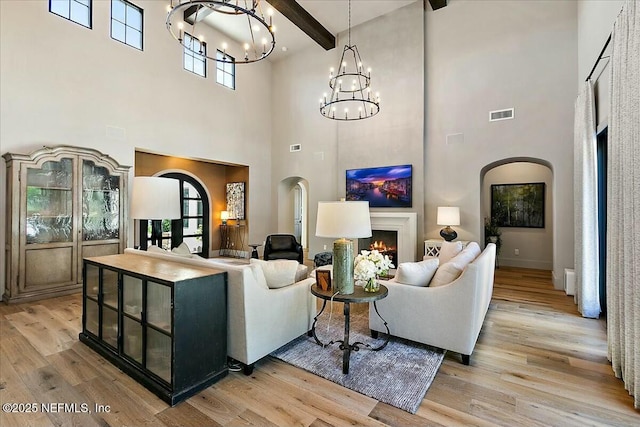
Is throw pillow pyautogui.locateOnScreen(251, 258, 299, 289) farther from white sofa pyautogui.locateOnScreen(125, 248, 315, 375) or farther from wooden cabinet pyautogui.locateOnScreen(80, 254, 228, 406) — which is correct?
wooden cabinet pyautogui.locateOnScreen(80, 254, 228, 406)

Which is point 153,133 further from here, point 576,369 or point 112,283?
point 576,369

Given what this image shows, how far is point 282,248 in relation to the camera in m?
6.59

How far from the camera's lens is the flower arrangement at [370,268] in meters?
2.59

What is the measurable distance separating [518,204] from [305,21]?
6236 millimetres

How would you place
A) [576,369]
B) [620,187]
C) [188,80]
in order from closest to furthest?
[620,187]
[576,369]
[188,80]

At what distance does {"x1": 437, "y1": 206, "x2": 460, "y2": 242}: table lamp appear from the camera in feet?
18.6

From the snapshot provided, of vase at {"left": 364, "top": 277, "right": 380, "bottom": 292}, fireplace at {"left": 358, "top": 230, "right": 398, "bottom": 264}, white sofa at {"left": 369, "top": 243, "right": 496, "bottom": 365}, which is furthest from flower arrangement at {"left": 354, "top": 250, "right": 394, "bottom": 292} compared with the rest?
fireplace at {"left": 358, "top": 230, "right": 398, "bottom": 264}

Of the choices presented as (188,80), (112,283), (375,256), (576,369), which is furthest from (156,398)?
(188,80)

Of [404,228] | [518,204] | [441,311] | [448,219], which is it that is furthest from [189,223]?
[518,204]

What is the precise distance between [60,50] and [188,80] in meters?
2.26

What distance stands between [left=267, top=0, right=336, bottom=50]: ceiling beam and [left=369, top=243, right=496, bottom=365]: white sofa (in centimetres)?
581

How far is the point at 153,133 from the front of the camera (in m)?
6.14

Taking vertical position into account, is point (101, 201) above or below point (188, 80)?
below

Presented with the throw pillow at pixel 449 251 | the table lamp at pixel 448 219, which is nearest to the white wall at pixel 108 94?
the table lamp at pixel 448 219
